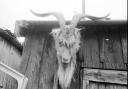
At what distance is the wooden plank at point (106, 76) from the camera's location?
12.8ft

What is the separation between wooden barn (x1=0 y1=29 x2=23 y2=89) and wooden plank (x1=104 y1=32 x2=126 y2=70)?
3480 millimetres

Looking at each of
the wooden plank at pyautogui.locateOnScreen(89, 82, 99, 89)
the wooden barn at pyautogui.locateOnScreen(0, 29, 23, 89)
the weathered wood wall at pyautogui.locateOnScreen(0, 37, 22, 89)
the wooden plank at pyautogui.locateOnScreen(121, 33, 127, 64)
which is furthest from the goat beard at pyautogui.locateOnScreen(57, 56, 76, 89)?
the weathered wood wall at pyautogui.locateOnScreen(0, 37, 22, 89)

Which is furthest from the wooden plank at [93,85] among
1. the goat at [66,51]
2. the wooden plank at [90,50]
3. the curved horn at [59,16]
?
the curved horn at [59,16]

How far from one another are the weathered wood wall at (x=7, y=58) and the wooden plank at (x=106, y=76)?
374cm

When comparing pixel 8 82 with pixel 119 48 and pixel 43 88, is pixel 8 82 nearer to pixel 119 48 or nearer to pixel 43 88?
pixel 43 88

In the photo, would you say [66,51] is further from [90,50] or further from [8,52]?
[8,52]

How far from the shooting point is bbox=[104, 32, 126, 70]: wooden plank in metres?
4.04

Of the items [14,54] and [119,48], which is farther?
[14,54]

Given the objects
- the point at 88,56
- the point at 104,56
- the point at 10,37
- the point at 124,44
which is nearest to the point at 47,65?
the point at 88,56

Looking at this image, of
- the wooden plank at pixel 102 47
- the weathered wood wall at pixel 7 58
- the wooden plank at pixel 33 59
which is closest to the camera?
the wooden plank at pixel 102 47

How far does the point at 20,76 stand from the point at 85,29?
1.87 metres

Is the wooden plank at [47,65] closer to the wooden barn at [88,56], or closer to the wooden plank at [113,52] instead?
the wooden barn at [88,56]

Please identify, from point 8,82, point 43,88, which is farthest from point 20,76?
point 8,82

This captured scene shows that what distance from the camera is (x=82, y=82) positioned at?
4031 millimetres
